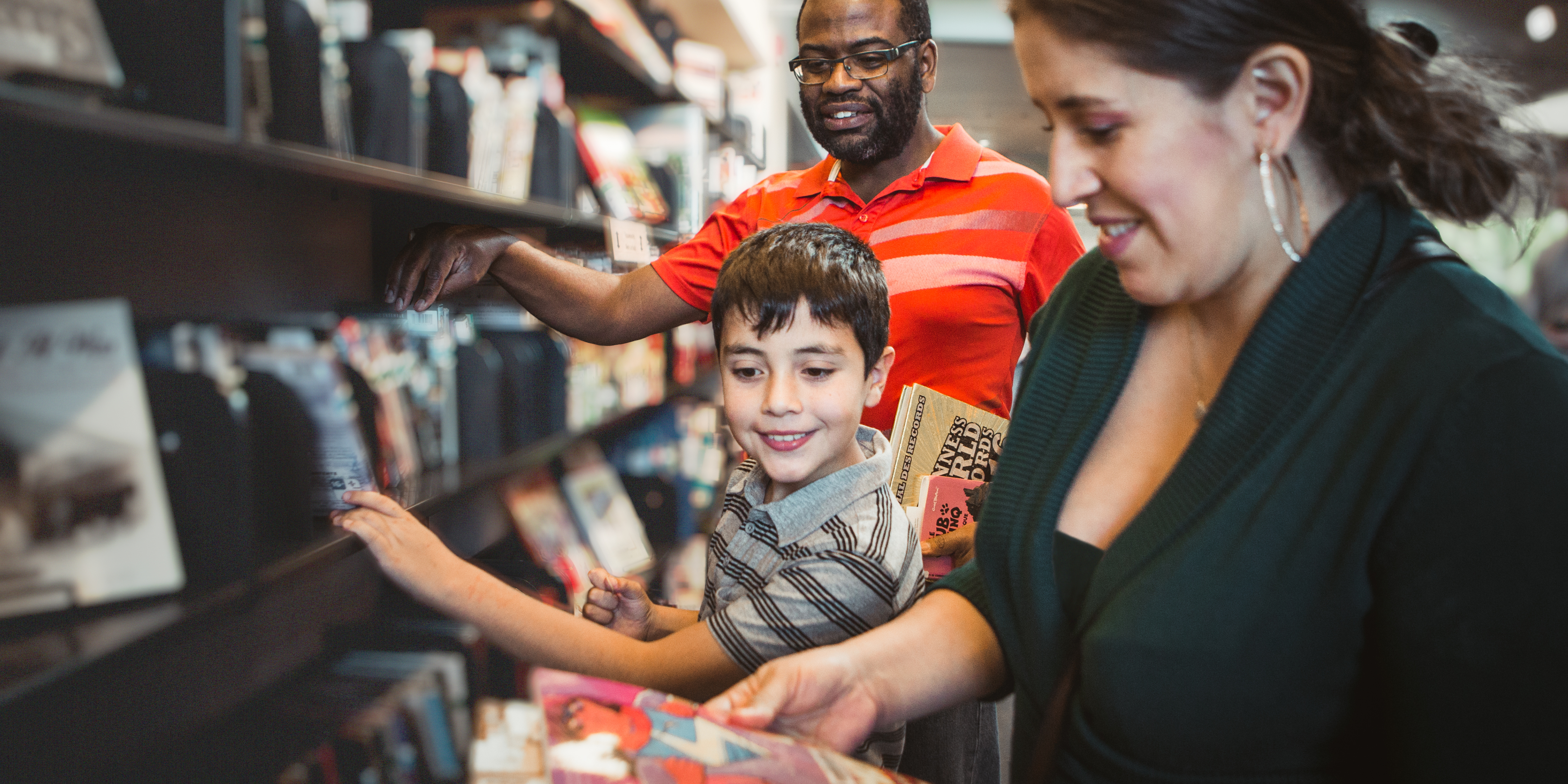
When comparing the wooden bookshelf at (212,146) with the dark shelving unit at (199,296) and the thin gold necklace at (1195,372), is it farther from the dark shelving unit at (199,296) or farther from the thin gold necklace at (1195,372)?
the thin gold necklace at (1195,372)

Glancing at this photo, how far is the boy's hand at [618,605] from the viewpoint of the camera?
129cm

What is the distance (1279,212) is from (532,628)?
920 mm

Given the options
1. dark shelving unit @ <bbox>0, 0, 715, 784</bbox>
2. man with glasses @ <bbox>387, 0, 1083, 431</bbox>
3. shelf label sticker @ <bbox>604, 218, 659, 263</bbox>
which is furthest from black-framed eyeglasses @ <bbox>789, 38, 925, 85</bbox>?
dark shelving unit @ <bbox>0, 0, 715, 784</bbox>

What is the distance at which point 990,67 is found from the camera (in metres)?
3.65

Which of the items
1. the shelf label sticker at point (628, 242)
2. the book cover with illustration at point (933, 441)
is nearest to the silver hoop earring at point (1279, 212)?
the book cover with illustration at point (933, 441)

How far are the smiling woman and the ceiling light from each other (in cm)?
780

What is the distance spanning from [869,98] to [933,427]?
641 mm

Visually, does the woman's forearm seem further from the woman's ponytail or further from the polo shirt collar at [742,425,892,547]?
the woman's ponytail

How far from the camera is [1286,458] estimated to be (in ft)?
2.31

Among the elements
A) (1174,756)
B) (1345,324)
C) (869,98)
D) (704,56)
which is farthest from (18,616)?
(704,56)

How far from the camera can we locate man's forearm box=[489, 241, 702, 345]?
4.94 ft

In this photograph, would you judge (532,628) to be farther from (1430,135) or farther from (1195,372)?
(1430,135)

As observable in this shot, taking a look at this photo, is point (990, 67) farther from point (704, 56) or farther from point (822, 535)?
point (822, 535)

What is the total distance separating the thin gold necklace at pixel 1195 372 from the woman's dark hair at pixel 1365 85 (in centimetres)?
20
